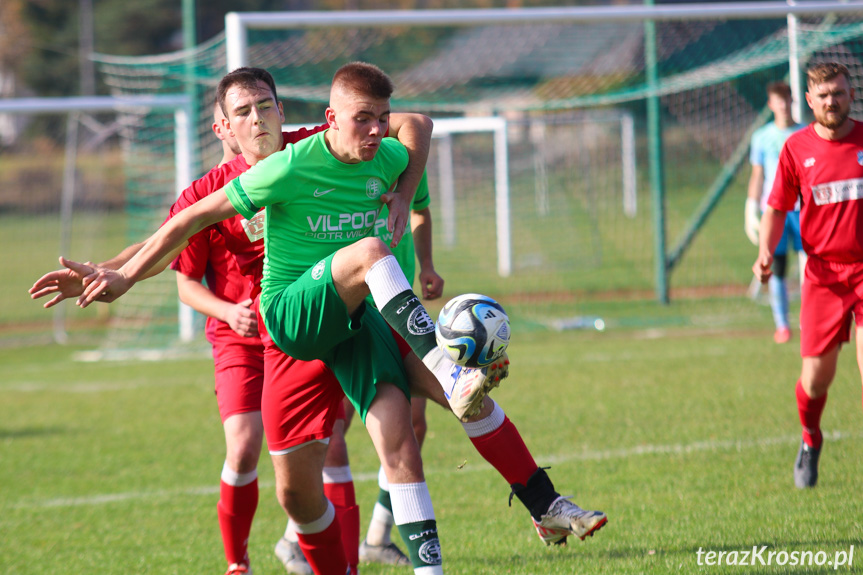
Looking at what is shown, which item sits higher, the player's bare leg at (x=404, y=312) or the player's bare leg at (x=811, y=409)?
the player's bare leg at (x=404, y=312)

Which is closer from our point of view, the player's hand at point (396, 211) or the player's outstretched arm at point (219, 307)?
the player's hand at point (396, 211)

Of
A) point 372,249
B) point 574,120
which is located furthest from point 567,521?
point 574,120

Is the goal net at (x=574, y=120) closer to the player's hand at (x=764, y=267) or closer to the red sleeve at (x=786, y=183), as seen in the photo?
the red sleeve at (x=786, y=183)

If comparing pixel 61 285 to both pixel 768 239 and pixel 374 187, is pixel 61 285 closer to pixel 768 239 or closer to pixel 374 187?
pixel 374 187

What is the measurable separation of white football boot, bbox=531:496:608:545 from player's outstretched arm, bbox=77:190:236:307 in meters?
1.55

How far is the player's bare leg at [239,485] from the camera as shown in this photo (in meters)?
4.05

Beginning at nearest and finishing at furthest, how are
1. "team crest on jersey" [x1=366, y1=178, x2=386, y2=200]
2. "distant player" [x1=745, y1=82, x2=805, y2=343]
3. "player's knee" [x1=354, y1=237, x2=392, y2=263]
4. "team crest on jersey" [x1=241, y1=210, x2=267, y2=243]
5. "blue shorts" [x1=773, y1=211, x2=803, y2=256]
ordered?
"player's knee" [x1=354, y1=237, x2=392, y2=263] → "team crest on jersey" [x1=366, y1=178, x2=386, y2=200] → "team crest on jersey" [x1=241, y1=210, x2=267, y2=243] → "distant player" [x1=745, y1=82, x2=805, y2=343] → "blue shorts" [x1=773, y1=211, x2=803, y2=256]

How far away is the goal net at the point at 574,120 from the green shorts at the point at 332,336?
5607 millimetres

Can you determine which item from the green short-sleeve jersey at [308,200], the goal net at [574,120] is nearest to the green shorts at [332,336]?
the green short-sleeve jersey at [308,200]

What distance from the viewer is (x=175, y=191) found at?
1232cm

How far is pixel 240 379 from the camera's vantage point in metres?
4.11

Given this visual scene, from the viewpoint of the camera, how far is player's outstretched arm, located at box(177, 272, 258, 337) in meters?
3.69

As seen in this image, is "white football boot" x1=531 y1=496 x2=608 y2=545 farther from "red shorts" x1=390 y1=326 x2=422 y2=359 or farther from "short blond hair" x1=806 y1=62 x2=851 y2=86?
"short blond hair" x1=806 y1=62 x2=851 y2=86

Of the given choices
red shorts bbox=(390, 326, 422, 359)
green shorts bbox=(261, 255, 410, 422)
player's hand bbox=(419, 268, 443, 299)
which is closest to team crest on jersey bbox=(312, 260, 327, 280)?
green shorts bbox=(261, 255, 410, 422)
